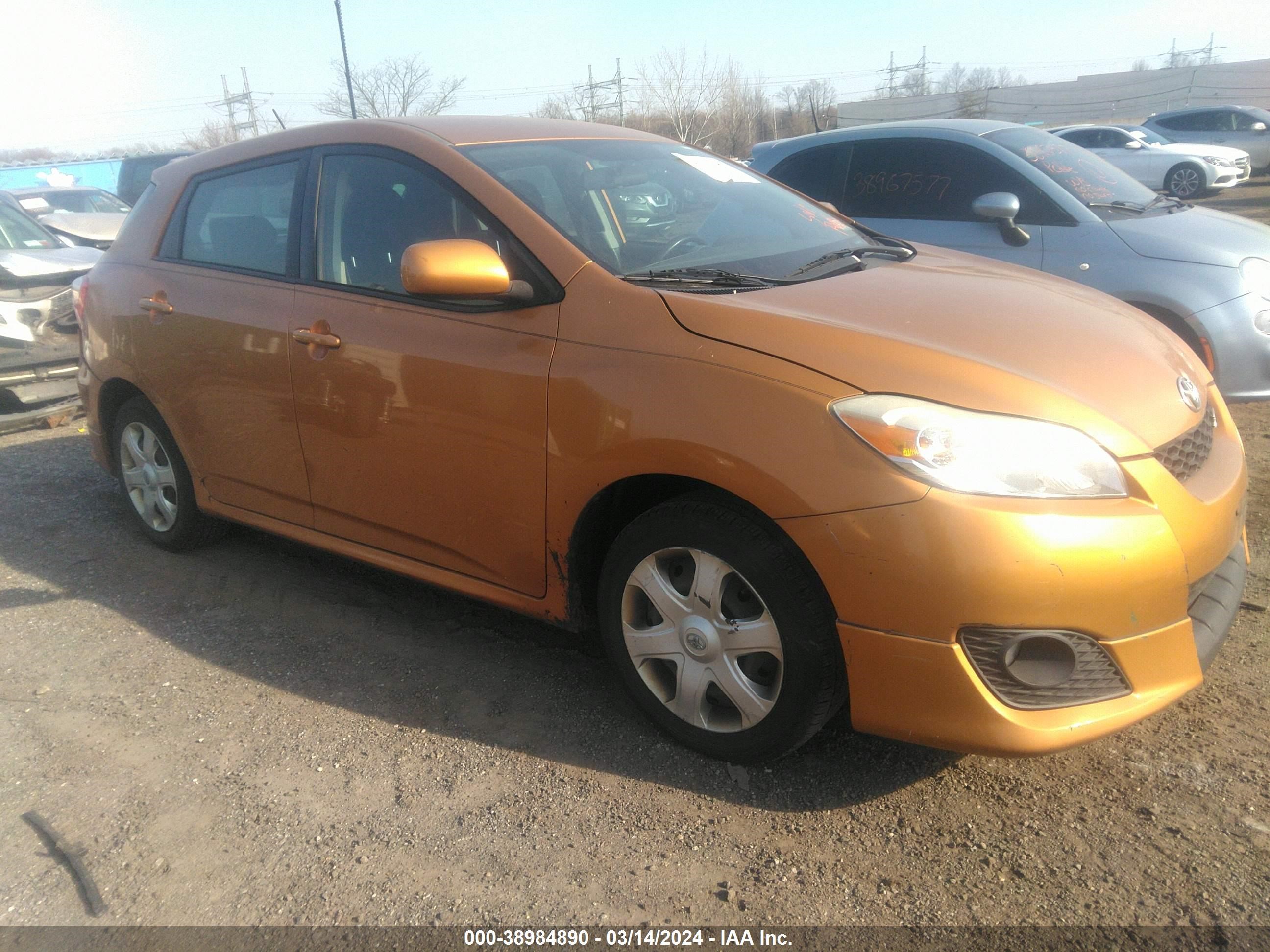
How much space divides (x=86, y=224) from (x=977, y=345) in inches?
557

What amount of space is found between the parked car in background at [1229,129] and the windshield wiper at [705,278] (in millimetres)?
22886

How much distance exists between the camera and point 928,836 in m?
2.41

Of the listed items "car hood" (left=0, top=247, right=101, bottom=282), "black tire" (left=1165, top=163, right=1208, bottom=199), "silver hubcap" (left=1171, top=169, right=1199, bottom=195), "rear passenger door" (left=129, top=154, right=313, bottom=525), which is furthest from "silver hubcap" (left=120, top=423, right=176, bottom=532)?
"silver hubcap" (left=1171, top=169, right=1199, bottom=195)

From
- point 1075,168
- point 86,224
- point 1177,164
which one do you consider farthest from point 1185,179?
point 86,224

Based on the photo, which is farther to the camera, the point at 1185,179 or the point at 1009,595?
the point at 1185,179

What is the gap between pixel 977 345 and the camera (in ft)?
8.12

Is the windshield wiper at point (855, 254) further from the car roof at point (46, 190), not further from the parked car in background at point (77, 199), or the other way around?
the car roof at point (46, 190)

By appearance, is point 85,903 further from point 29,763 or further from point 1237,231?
point 1237,231

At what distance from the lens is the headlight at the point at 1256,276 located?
193 inches

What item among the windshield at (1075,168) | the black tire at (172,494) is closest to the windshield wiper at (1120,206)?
the windshield at (1075,168)

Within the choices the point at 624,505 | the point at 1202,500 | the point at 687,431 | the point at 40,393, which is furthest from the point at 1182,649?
the point at 40,393

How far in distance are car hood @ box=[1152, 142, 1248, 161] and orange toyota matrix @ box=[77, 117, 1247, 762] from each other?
59.3 ft

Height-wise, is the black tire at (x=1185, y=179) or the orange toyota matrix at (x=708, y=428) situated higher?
the orange toyota matrix at (x=708, y=428)

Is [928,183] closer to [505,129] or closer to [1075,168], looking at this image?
[1075,168]
